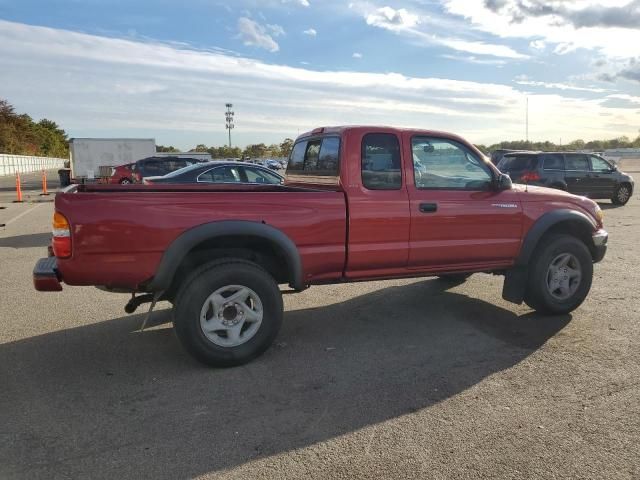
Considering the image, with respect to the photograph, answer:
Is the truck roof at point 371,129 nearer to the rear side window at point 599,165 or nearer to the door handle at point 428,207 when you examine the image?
the door handle at point 428,207

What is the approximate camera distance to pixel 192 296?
13.6ft

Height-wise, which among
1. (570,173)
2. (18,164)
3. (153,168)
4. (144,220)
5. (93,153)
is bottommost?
(144,220)

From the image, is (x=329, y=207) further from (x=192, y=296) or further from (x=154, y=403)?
(x=154, y=403)

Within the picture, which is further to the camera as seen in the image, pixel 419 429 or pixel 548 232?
pixel 548 232

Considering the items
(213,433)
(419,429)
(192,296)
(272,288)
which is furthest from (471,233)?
(213,433)

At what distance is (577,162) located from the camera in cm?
1588

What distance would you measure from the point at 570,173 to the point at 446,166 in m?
12.2

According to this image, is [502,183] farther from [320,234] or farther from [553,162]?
[553,162]

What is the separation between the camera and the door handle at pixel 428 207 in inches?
194

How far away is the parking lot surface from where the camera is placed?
299cm

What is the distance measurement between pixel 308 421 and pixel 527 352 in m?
2.19

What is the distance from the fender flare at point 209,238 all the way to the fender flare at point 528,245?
245cm

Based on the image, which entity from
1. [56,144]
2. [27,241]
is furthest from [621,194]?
[56,144]

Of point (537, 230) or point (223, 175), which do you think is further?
point (223, 175)
